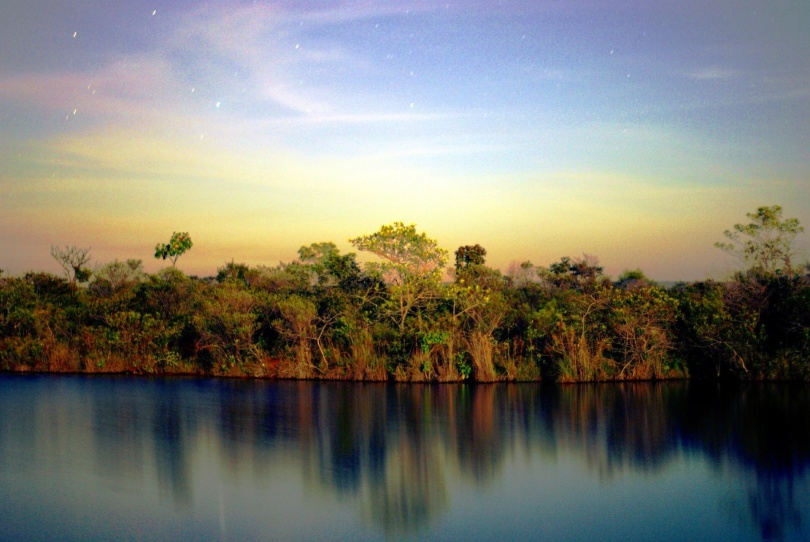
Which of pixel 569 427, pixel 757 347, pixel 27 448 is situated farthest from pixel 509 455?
pixel 757 347

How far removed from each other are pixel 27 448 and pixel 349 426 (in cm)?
695

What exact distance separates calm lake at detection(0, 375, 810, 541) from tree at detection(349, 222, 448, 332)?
4.21 meters

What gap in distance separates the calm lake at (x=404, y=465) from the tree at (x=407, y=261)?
166 inches

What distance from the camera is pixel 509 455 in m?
15.3

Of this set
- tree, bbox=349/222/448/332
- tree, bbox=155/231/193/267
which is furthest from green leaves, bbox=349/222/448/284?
tree, bbox=155/231/193/267

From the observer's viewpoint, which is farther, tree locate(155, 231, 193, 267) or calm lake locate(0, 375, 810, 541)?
tree locate(155, 231, 193, 267)

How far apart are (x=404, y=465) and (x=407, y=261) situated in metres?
12.6

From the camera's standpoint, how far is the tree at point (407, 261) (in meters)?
25.9

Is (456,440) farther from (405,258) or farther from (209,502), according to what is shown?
(405,258)

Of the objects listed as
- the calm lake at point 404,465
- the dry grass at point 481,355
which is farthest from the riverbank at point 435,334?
the calm lake at point 404,465

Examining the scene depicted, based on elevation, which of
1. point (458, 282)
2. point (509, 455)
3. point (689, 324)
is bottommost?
point (509, 455)

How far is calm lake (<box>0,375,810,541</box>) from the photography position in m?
11.0

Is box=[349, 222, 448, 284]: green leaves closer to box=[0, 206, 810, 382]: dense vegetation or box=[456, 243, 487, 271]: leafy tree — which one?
box=[0, 206, 810, 382]: dense vegetation

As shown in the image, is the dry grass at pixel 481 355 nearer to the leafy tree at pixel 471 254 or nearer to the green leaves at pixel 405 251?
the green leaves at pixel 405 251
